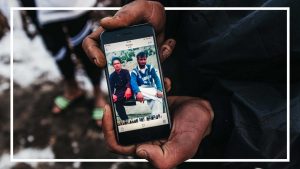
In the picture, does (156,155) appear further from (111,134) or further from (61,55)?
(61,55)

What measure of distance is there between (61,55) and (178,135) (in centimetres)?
35

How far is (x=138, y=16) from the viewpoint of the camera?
0.85 m

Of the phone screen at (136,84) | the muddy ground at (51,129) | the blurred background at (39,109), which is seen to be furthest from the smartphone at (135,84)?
the muddy ground at (51,129)

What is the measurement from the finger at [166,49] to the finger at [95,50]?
13cm

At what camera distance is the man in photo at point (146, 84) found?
2.72ft

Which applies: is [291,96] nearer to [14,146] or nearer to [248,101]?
[248,101]

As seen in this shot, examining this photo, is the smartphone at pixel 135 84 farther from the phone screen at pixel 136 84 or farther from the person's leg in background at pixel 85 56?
the person's leg in background at pixel 85 56

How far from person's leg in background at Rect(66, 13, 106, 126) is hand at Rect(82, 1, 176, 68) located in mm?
95

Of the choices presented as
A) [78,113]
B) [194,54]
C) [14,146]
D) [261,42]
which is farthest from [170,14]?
[14,146]

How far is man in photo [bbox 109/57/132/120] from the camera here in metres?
0.83

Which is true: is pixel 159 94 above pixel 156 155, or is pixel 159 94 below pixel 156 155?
above

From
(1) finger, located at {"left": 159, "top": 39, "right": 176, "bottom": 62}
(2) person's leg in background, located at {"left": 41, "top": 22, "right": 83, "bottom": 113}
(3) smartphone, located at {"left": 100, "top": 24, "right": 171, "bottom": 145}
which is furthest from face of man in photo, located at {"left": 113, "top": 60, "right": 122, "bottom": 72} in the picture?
(2) person's leg in background, located at {"left": 41, "top": 22, "right": 83, "bottom": 113}

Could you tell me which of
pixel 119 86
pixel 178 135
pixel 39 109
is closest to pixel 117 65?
pixel 119 86

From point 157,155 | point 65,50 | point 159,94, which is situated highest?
point 65,50
